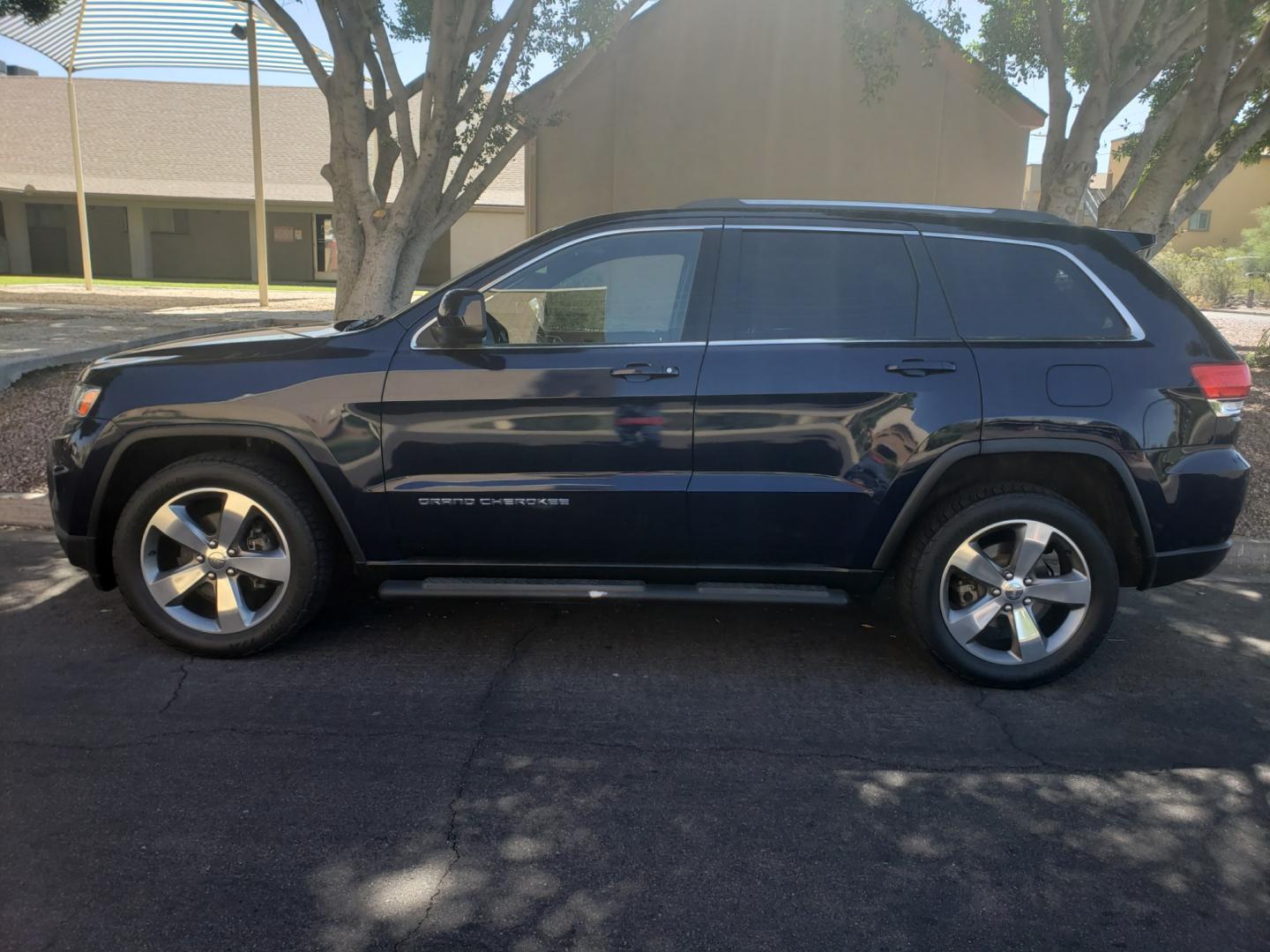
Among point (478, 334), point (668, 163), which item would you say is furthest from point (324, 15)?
point (478, 334)

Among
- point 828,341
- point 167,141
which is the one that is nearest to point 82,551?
point 828,341

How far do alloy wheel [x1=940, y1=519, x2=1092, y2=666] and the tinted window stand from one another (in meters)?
1.68

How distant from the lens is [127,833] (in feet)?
10.3

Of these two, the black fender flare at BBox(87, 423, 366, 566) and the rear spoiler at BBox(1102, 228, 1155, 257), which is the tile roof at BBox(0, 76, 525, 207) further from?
the rear spoiler at BBox(1102, 228, 1155, 257)

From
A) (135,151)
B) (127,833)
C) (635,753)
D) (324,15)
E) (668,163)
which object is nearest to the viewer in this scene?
(127,833)

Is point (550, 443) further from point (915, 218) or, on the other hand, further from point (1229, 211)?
point (1229, 211)

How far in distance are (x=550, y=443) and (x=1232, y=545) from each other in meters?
4.08

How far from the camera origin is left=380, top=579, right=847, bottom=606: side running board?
4305 mm

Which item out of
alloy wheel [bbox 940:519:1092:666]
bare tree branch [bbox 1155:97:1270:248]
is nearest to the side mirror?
alloy wheel [bbox 940:519:1092:666]

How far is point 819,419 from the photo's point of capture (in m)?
4.18

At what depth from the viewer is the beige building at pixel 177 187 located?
29438 millimetres

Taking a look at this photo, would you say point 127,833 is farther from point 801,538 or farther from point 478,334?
point 801,538

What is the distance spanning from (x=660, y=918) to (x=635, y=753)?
3.10ft

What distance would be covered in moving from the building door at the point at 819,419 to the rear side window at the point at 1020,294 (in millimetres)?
126
